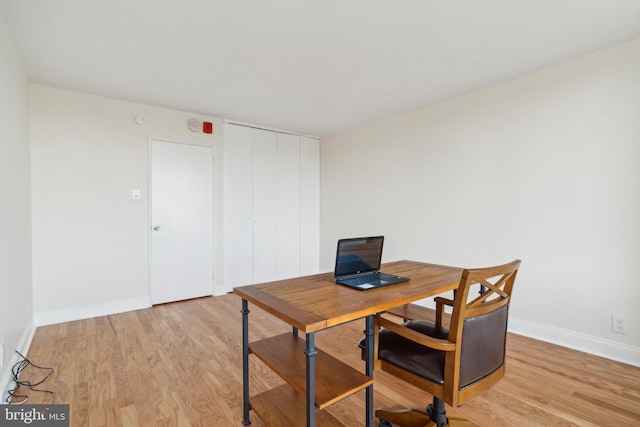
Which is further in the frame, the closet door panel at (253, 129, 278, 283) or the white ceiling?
the closet door panel at (253, 129, 278, 283)

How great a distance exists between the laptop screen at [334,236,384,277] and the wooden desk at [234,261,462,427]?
122 mm

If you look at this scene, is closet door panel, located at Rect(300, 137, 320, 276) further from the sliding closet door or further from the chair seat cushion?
the chair seat cushion

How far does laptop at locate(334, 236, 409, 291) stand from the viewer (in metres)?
1.70

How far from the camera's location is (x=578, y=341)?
249 cm

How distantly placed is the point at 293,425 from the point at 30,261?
2.93 metres

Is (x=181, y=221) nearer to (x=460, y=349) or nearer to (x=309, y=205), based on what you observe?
(x=309, y=205)

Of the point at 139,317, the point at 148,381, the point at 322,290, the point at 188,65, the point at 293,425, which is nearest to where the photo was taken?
the point at 293,425

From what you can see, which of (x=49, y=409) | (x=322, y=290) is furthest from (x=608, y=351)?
(x=49, y=409)

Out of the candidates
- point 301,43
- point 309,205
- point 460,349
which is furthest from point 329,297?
point 309,205

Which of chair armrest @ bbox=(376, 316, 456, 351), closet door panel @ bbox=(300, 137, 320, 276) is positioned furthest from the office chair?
closet door panel @ bbox=(300, 137, 320, 276)

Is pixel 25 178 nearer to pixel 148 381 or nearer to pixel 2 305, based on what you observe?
pixel 2 305

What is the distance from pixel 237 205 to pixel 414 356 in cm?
337

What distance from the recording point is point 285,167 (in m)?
4.71

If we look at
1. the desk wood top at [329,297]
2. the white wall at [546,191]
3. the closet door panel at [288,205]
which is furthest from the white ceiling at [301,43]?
the desk wood top at [329,297]
